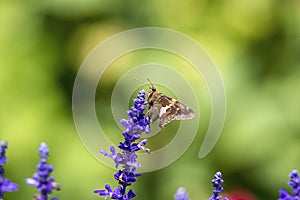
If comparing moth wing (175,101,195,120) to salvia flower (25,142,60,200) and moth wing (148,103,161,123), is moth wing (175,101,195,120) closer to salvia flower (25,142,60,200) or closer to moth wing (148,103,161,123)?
moth wing (148,103,161,123)

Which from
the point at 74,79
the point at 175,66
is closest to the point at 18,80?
the point at 74,79

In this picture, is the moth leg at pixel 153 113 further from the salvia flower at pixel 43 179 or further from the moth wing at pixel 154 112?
the salvia flower at pixel 43 179

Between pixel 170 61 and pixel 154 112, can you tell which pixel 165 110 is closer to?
pixel 154 112

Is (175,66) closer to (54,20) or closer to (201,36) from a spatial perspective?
(201,36)

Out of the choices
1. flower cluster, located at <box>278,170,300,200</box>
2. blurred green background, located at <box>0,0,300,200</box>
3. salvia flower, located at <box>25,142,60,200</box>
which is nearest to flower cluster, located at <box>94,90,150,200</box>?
salvia flower, located at <box>25,142,60,200</box>

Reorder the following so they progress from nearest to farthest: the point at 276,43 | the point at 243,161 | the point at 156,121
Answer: the point at 156,121 → the point at 243,161 → the point at 276,43
